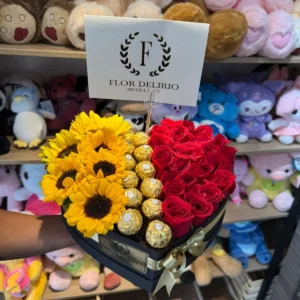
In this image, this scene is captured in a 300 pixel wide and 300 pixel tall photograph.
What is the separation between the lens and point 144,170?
62cm

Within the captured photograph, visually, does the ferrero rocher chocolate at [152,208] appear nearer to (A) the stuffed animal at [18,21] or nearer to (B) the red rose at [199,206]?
(B) the red rose at [199,206]

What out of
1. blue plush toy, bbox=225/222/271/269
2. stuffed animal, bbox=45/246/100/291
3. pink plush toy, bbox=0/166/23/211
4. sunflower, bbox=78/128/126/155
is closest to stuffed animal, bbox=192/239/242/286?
blue plush toy, bbox=225/222/271/269

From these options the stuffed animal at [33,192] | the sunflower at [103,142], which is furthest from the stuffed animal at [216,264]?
the sunflower at [103,142]

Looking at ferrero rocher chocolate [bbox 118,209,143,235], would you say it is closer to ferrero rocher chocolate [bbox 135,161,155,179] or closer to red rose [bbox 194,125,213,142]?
ferrero rocher chocolate [bbox 135,161,155,179]

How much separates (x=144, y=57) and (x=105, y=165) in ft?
0.92

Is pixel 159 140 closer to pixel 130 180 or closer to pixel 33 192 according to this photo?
pixel 130 180

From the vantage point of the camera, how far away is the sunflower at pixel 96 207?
1.74 ft

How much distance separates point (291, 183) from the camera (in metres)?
1.46

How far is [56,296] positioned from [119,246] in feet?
3.04

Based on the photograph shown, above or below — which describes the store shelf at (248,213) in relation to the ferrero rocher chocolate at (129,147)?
below

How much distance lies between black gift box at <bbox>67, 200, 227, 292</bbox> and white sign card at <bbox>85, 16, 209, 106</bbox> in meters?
0.29

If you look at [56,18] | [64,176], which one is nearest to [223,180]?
[64,176]

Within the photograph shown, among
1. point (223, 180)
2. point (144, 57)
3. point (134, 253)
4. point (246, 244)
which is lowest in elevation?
point (246, 244)

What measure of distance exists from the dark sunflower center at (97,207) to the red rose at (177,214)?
10cm
